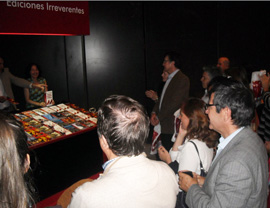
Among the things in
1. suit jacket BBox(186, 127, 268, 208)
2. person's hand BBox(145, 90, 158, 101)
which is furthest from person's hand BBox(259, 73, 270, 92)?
suit jacket BBox(186, 127, 268, 208)

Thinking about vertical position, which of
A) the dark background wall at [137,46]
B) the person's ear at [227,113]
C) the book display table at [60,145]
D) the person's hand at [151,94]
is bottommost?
the book display table at [60,145]

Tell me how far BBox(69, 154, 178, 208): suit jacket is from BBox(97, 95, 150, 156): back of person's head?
5cm

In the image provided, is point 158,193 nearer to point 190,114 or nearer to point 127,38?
point 190,114

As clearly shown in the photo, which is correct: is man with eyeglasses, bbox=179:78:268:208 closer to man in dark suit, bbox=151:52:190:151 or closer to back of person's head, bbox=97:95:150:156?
back of person's head, bbox=97:95:150:156

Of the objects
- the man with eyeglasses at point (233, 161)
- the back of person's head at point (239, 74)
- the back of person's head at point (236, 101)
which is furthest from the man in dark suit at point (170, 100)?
the back of person's head at point (236, 101)

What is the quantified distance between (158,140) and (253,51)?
157 inches

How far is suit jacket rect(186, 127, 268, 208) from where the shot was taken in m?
1.29

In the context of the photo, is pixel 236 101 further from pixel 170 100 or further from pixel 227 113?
pixel 170 100

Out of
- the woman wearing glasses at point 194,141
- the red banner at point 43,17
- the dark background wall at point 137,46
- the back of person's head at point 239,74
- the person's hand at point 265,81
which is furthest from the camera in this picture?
the dark background wall at point 137,46

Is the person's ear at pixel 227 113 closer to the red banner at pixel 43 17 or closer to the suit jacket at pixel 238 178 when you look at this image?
the suit jacket at pixel 238 178

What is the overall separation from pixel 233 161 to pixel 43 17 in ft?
9.10

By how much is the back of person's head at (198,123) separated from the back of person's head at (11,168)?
1437mm

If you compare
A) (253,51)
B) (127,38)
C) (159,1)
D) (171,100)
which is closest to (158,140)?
(171,100)

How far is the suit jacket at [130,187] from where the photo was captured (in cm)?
110
